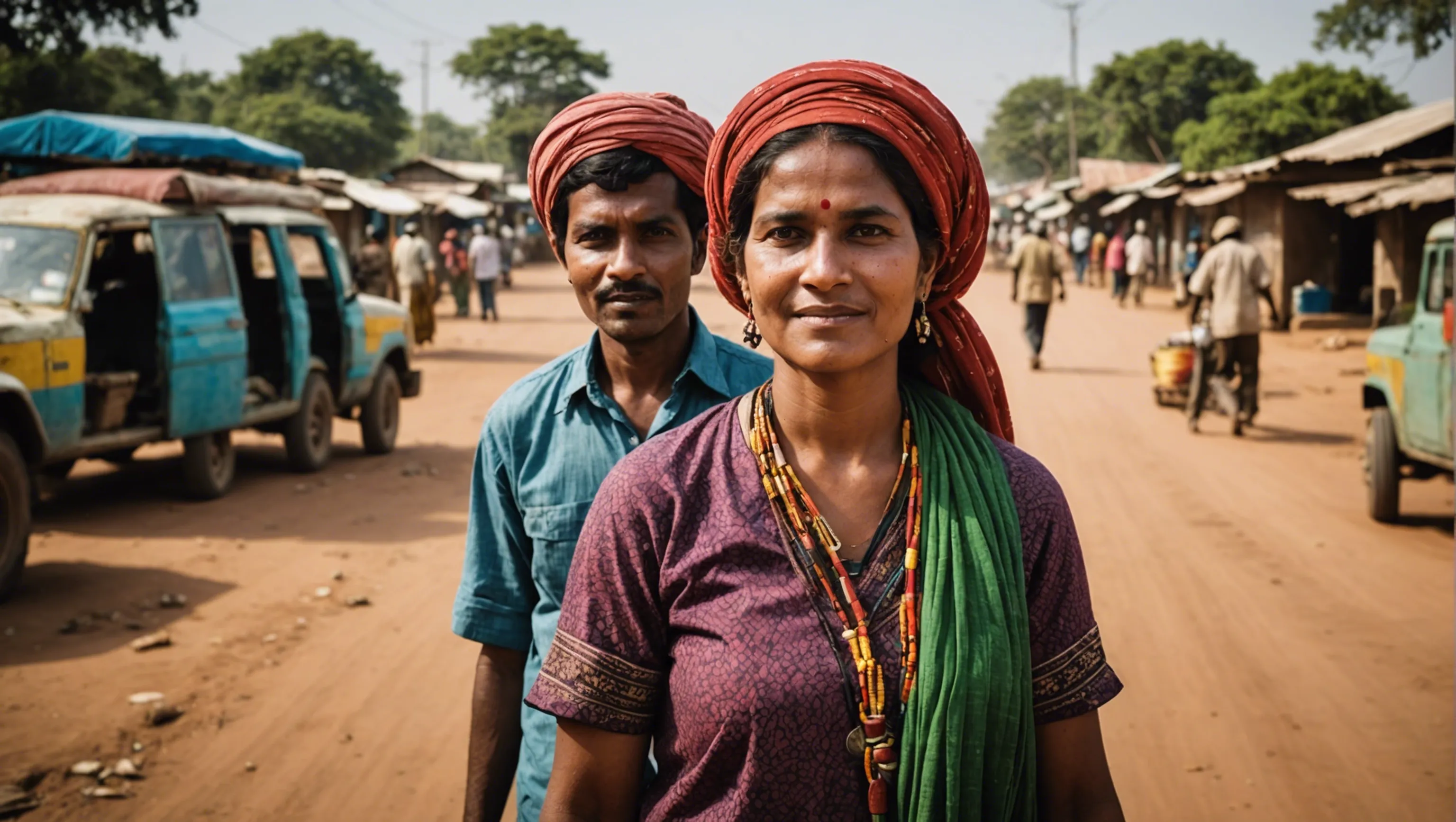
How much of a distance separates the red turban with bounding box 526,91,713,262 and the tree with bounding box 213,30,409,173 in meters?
50.6

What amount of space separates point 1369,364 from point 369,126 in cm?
4880

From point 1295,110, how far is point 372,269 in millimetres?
24150

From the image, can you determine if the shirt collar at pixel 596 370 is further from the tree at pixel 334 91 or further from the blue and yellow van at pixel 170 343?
the tree at pixel 334 91

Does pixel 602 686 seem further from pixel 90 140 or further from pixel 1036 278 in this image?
pixel 1036 278

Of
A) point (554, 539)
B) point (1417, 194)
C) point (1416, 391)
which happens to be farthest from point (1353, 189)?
point (554, 539)

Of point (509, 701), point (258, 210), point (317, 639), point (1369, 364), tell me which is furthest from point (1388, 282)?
point (509, 701)

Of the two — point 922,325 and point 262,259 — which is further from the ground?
point 262,259

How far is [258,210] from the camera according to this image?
9.72 m

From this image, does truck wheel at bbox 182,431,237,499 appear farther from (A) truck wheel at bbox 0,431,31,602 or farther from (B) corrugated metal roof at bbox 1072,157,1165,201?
(B) corrugated metal roof at bbox 1072,157,1165,201

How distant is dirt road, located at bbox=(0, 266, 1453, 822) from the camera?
4.41 metres

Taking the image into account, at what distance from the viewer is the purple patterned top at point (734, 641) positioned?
5.33ft

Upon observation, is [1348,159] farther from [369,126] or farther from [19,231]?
[369,126]

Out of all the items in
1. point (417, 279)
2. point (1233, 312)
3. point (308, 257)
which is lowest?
point (1233, 312)

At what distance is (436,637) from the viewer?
6.02 m
